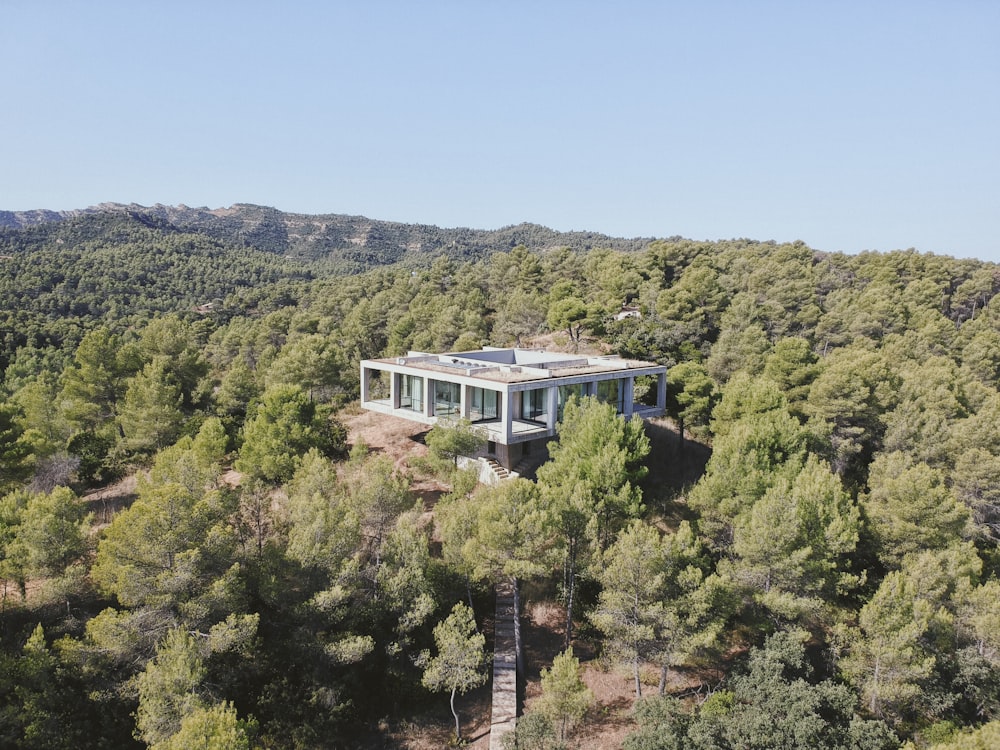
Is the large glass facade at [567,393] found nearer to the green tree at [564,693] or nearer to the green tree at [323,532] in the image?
the green tree at [323,532]

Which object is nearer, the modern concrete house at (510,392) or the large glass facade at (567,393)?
the modern concrete house at (510,392)

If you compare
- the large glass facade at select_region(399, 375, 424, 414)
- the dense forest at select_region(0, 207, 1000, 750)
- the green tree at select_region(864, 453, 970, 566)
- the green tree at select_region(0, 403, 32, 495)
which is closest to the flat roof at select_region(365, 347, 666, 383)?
the large glass facade at select_region(399, 375, 424, 414)

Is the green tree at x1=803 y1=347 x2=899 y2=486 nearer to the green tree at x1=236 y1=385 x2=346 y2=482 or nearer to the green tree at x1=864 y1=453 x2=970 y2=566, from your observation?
the green tree at x1=864 y1=453 x2=970 y2=566

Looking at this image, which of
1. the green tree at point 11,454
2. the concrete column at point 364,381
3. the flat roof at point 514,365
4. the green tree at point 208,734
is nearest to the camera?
the green tree at point 208,734

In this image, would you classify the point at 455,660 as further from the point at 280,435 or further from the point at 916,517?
the point at 916,517

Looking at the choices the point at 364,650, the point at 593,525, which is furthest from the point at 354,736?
the point at 593,525

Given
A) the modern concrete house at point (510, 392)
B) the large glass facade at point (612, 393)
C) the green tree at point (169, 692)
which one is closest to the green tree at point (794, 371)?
the modern concrete house at point (510, 392)
